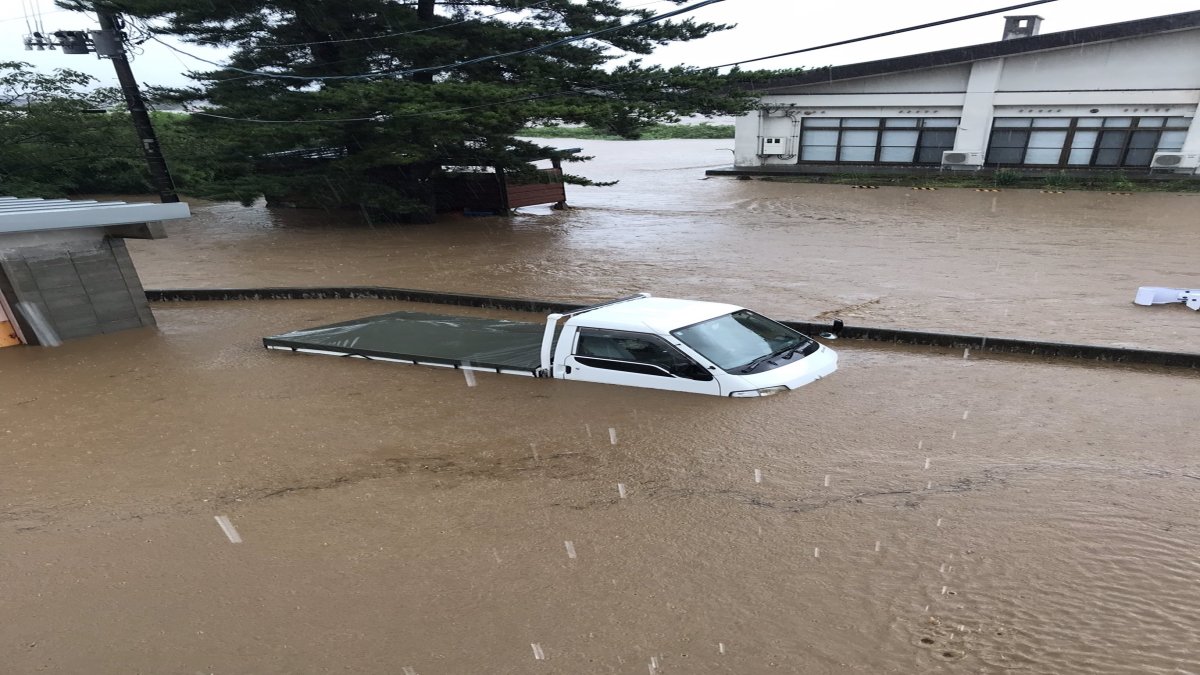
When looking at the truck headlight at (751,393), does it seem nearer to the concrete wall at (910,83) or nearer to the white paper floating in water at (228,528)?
the white paper floating in water at (228,528)

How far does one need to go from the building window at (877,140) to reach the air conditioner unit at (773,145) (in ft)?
2.68

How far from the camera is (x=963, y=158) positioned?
26.8 metres

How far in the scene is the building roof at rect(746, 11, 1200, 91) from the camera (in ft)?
75.8

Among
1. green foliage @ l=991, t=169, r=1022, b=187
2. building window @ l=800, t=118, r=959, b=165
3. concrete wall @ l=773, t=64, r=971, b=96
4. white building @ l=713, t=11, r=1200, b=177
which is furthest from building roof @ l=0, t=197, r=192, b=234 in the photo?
green foliage @ l=991, t=169, r=1022, b=187

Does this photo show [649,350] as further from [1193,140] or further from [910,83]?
[1193,140]

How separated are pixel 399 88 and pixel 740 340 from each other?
13.5 meters

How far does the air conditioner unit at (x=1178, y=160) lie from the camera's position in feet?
78.7

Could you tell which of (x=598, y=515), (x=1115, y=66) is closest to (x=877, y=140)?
(x=1115, y=66)

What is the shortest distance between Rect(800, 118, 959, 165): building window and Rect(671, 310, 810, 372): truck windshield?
24.2 metres

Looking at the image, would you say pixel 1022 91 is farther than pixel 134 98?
Yes

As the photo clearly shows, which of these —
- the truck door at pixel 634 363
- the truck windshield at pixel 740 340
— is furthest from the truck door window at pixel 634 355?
the truck windshield at pixel 740 340

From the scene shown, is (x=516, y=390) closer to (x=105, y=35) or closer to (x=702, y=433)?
(x=702, y=433)

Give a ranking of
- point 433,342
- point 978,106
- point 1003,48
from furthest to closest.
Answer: point 978,106 → point 1003,48 → point 433,342

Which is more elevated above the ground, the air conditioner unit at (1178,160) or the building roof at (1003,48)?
the building roof at (1003,48)
